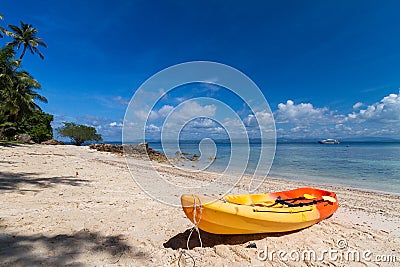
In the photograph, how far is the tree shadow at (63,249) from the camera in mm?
2693

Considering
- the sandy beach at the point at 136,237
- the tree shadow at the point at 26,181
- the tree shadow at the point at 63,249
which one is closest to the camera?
the tree shadow at the point at 63,249

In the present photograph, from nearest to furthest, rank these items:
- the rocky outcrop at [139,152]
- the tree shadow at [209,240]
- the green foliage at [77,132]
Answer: the tree shadow at [209,240] < the rocky outcrop at [139,152] < the green foliage at [77,132]

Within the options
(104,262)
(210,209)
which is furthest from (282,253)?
(104,262)

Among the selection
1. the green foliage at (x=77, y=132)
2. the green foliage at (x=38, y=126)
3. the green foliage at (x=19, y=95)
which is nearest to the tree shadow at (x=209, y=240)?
the green foliage at (x=19, y=95)

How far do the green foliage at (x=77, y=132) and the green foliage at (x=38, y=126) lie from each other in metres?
7.41

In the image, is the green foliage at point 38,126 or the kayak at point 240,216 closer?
the kayak at point 240,216

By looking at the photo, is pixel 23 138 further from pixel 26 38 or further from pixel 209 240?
pixel 209 240

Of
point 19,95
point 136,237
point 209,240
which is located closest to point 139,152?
point 19,95

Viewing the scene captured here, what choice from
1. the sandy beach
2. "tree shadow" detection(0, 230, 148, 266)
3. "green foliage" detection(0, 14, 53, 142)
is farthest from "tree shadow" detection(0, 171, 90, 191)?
"green foliage" detection(0, 14, 53, 142)

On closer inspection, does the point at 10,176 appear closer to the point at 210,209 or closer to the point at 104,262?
the point at 104,262

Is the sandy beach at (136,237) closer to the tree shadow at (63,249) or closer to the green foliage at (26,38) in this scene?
the tree shadow at (63,249)

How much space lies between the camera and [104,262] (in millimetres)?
2895

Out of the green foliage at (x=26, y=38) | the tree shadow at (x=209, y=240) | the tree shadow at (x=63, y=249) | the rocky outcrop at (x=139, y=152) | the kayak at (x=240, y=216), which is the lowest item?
the tree shadow at (x=209, y=240)

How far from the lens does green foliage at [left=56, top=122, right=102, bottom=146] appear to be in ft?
142
